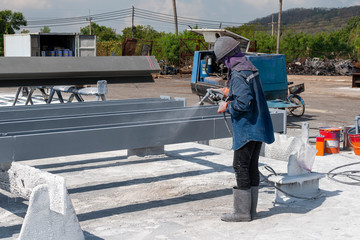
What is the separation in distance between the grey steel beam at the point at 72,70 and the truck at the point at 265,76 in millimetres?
5473

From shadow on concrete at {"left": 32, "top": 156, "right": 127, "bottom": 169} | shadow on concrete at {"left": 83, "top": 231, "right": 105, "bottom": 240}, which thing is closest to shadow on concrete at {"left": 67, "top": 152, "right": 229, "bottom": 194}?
shadow on concrete at {"left": 32, "top": 156, "right": 127, "bottom": 169}

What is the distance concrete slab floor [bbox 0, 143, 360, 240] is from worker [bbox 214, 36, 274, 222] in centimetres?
25

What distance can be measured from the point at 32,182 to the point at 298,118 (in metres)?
11.4

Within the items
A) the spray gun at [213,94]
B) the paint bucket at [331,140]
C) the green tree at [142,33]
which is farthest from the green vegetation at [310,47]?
the paint bucket at [331,140]

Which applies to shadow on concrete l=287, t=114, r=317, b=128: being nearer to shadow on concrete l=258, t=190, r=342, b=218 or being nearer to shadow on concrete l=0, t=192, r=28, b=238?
shadow on concrete l=258, t=190, r=342, b=218

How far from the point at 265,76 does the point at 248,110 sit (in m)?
8.60

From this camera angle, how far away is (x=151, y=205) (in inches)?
247

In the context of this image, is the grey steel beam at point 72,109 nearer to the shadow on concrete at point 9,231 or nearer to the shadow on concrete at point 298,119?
the shadow on concrete at point 9,231

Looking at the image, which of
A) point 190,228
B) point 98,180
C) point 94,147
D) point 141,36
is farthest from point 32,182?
point 141,36

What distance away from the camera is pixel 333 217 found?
573cm

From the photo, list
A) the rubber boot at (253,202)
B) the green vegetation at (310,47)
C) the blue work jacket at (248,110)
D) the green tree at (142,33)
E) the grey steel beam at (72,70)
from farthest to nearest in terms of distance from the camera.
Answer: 1. the green tree at (142,33)
2. the green vegetation at (310,47)
3. the grey steel beam at (72,70)
4. the rubber boot at (253,202)
5. the blue work jacket at (248,110)

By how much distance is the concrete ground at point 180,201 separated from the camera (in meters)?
5.30

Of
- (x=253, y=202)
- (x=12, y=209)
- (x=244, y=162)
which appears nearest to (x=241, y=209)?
(x=253, y=202)

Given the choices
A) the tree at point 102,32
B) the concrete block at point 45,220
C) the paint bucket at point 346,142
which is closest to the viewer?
the concrete block at point 45,220
